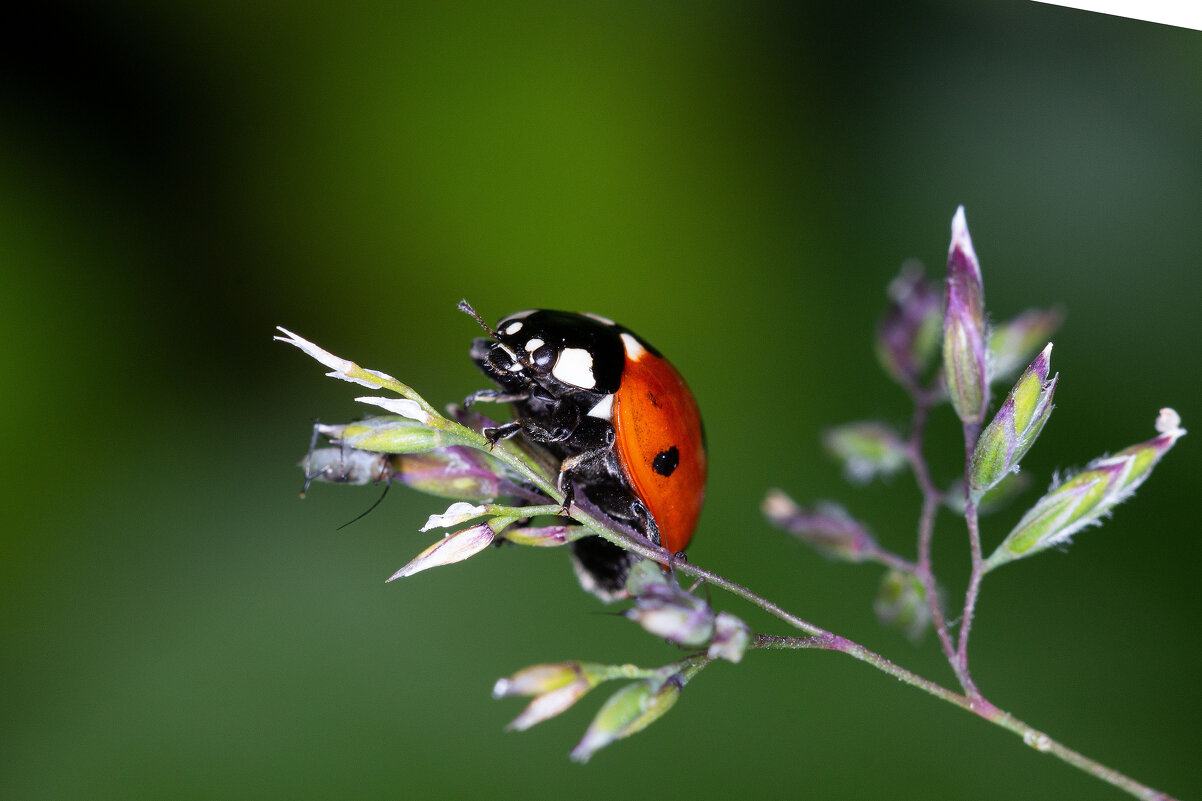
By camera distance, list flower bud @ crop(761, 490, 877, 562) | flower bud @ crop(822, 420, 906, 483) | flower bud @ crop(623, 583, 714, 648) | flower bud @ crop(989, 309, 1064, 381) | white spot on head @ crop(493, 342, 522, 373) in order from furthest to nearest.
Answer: flower bud @ crop(822, 420, 906, 483)
flower bud @ crop(989, 309, 1064, 381)
flower bud @ crop(761, 490, 877, 562)
white spot on head @ crop(493, 342, 522, 373)
flower bud @ crop(623, 583, 714, 648)

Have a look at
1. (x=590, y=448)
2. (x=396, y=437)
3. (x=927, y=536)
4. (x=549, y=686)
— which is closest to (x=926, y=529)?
(x=927, y=536)

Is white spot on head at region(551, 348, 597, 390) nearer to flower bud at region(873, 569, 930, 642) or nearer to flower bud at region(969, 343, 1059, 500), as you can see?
flower bud at region(969, 343, 1059, 500)

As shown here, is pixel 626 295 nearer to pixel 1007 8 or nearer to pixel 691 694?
pixel 691 694

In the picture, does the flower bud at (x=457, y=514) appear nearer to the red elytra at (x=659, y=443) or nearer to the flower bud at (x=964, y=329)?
the red elytra at (x=659, y=443)

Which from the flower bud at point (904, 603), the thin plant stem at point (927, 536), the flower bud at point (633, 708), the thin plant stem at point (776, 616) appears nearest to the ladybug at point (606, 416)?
the thin plant stem at point (776, 616)

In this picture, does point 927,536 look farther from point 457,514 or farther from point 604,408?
point 457,514

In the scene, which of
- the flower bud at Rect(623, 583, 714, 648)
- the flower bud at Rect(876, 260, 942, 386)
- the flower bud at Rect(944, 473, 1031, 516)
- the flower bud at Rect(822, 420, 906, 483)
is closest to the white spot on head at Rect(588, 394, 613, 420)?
the flower bud at Rect(623, 583, 714, 648)

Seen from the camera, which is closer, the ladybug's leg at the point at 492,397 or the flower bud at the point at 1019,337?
the ladybug's leg at the point at 492,397
